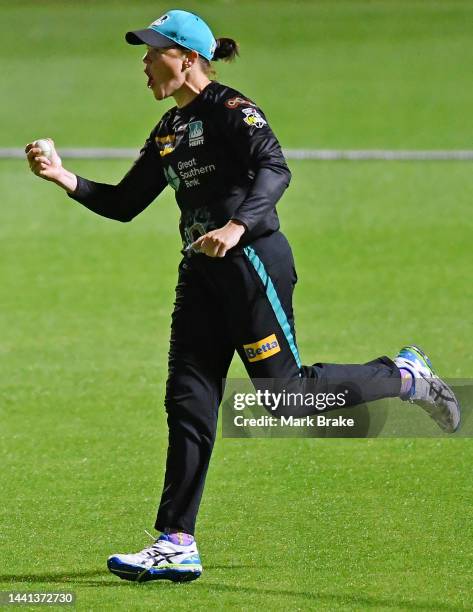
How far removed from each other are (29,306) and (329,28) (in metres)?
18.6

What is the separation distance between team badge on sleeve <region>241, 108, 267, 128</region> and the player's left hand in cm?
52

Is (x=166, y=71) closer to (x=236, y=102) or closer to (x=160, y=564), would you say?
(x=236, y=102)

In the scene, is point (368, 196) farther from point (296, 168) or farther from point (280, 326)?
point (280, 326)

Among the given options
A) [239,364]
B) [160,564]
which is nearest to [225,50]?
[160,564]

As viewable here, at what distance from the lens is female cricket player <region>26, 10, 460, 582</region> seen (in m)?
6.00

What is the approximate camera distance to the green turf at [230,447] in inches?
Result: 233

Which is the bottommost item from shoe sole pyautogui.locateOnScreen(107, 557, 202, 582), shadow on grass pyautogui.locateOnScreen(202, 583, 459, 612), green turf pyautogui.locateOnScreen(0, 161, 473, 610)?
shadow on grass pyautogui.locateOnScreen(202, 583, 459, 612)

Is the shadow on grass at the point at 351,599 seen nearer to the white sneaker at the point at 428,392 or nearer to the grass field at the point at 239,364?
the grass field at the point at 239,364

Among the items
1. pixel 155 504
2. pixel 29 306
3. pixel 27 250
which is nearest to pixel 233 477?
pixel 155 504

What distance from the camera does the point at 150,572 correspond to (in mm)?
5875

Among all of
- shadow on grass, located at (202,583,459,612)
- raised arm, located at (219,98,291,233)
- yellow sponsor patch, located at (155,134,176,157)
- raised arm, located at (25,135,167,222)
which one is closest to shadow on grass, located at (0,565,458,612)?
shadow on grass, located at (202,583,459,612)

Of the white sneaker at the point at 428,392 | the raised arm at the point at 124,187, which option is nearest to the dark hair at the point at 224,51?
the raised arm at the point at 124,187

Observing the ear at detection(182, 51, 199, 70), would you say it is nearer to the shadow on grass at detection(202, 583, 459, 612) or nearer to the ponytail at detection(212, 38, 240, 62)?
the ponytail at detection(212, 38, 240, 62)

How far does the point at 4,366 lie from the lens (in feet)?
32.6
